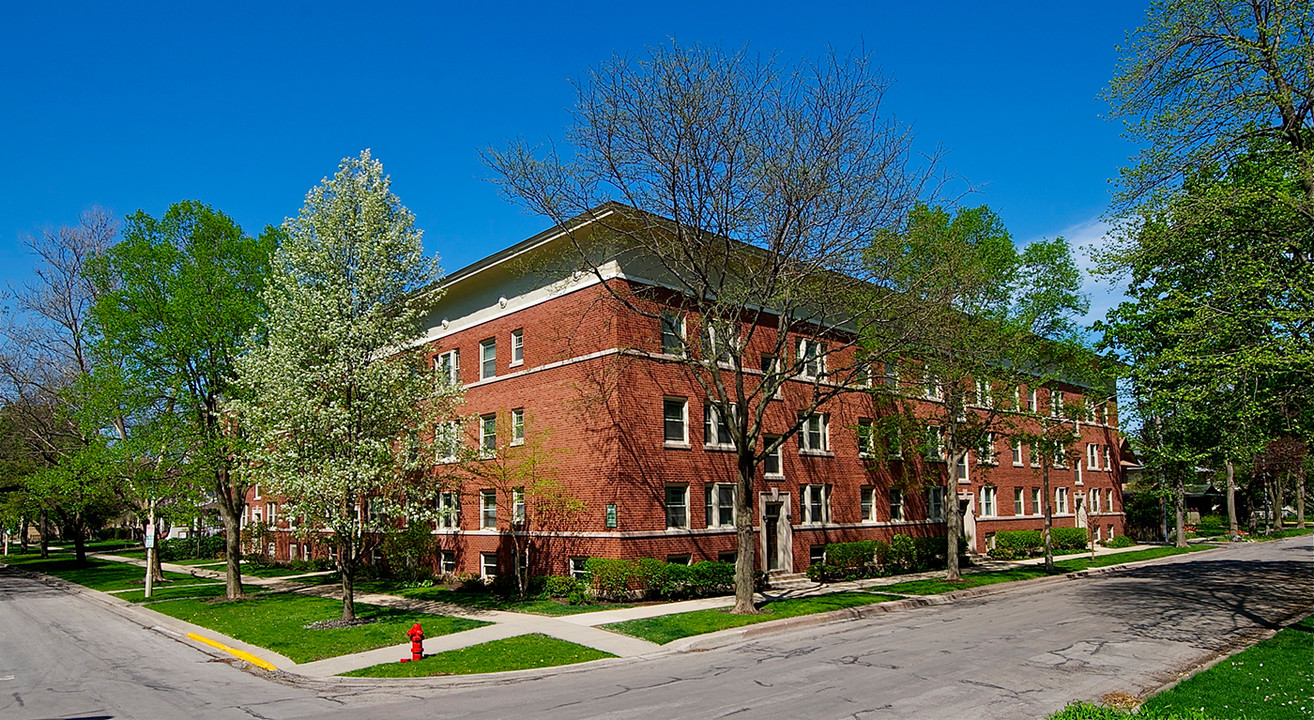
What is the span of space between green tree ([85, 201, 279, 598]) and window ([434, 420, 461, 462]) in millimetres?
8822

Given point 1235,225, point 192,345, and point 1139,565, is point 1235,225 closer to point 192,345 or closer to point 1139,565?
point 1139,565

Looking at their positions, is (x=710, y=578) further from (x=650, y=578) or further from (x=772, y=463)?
(x=772, y=463)

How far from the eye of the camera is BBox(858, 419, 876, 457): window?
104 feet

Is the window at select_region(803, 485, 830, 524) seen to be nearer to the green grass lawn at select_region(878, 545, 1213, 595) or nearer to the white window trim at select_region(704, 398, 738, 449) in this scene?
the green grass lawn at select_region(878, 545, 1213, 595)

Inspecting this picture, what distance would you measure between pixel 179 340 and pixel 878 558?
85.7 ft

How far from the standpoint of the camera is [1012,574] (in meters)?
32.1

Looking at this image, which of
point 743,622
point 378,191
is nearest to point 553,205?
point 378,191

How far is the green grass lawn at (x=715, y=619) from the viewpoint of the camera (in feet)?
60.7

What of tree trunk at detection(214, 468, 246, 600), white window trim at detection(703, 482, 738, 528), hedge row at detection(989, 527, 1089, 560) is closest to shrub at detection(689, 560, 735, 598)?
white window trim at detection(703, 482, 738, 528)

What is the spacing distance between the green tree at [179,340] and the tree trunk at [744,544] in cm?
1626

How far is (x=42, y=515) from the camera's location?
5506cm

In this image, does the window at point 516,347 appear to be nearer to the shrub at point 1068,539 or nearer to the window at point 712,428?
the window at point 712,428

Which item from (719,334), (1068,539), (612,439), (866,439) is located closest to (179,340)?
(612,439)

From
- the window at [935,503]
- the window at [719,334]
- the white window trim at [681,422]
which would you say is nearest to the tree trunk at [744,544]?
the window at [719,334]
